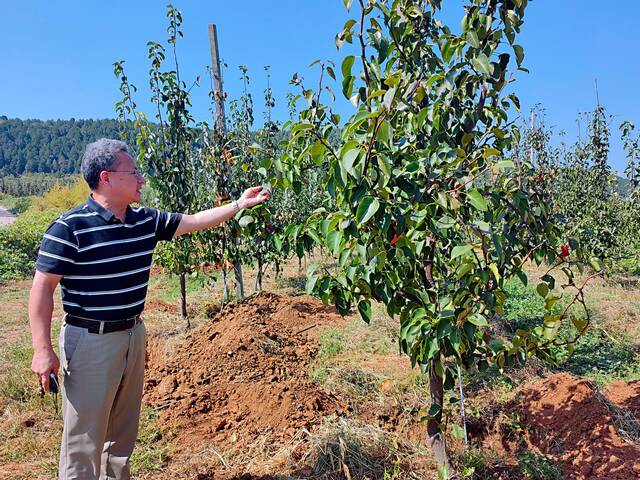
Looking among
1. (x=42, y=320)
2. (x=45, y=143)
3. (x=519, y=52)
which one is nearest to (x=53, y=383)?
(x=42, y=320)

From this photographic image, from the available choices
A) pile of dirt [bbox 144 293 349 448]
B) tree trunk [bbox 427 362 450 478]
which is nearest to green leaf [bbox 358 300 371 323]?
tree trunk [bbox 427 362 450 478]

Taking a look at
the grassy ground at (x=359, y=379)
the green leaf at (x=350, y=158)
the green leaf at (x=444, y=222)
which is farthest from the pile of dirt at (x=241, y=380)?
the green leaf at (x=350, y=158)

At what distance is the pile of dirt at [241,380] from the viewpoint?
3.38 m

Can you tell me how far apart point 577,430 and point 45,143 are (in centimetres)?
10636

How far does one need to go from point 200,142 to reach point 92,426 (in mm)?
5203

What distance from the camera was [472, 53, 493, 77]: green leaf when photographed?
170 centimetres

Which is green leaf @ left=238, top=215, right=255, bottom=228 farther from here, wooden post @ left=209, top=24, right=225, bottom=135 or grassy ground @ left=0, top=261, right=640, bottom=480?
wooden post @ left=209, top=24, right=225, bottom=135

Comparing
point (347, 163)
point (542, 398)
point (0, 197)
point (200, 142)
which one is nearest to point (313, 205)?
point (200, 142)

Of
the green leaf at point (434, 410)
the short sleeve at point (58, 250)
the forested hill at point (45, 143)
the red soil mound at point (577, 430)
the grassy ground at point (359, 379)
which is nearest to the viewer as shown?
the short sleeve at point (58, 250)

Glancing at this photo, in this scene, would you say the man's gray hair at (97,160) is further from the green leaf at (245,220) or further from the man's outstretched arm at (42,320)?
the green leaf at (245,220)

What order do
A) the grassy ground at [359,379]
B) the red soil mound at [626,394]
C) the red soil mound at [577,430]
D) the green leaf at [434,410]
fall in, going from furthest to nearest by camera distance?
1. the red soil mound at [626,394]
2. the grassy ground at [359,379]
3. the red soil mound at [577,430]
4. the green leaf at [434,410]

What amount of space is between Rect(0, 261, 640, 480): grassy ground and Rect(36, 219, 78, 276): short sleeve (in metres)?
1.65

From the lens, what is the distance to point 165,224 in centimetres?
244

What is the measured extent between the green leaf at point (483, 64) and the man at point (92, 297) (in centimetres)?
104
